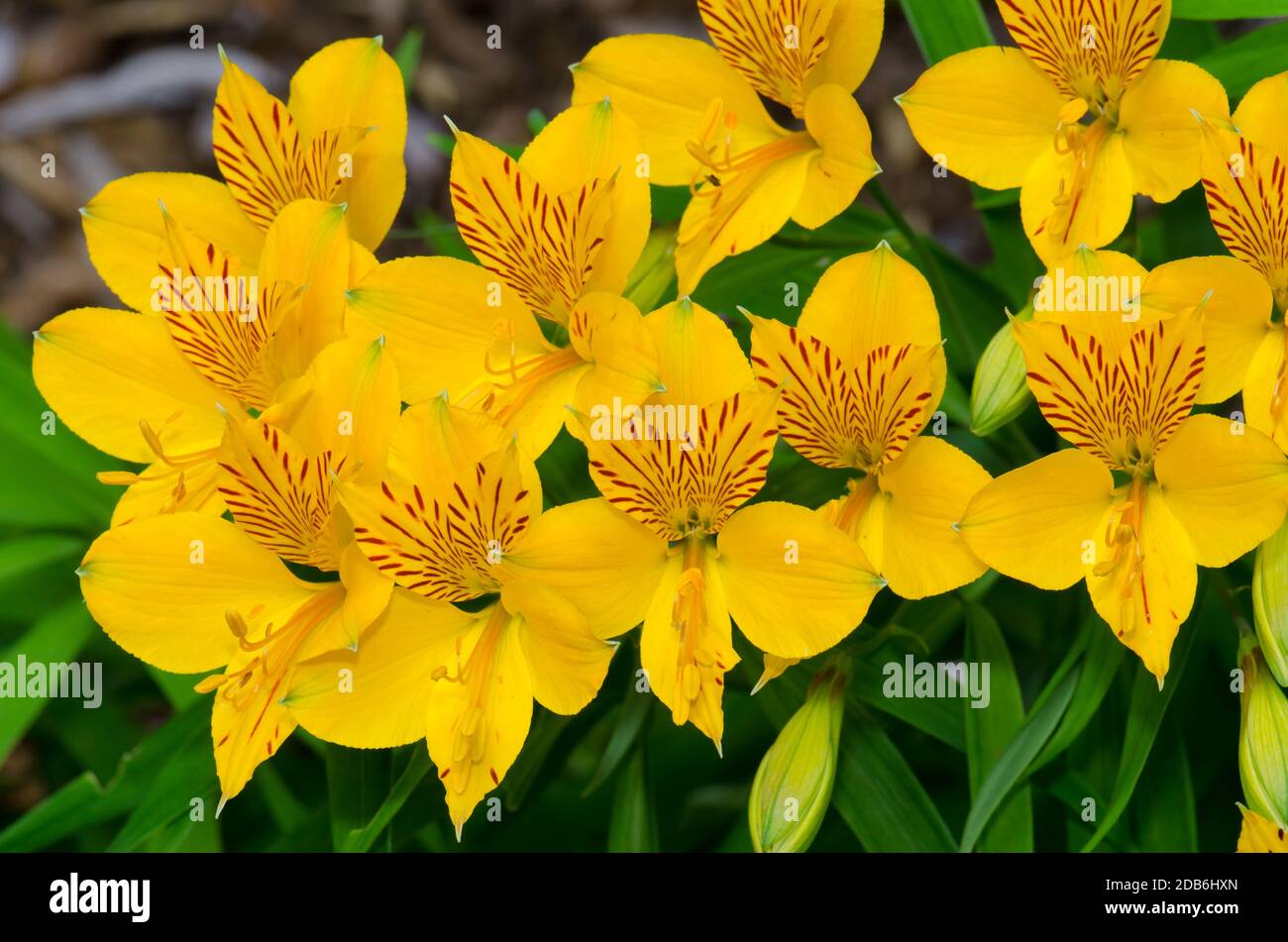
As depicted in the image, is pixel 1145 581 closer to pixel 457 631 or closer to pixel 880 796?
pixel 880 796

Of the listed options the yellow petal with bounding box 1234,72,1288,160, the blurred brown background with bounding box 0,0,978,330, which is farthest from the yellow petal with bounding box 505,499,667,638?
the blurred brown background with bounding box 0,0,978,330

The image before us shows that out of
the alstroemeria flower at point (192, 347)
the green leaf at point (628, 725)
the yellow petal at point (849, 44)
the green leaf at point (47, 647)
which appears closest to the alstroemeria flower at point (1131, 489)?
the yellow petal at point (849, 44)

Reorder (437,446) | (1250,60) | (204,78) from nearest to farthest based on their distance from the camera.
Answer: (437,446), (1250,60), (204,78)

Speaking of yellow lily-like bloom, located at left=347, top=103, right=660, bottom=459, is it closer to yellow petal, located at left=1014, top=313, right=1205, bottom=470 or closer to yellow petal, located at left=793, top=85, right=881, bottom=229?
yellow petal, located at left=793, top=85, right=881, bottom=229

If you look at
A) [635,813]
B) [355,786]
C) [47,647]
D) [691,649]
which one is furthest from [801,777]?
[47,647]

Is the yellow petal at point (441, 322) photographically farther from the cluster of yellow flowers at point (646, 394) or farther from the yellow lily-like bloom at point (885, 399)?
the yellow lily-like bloom at point (885, 399)

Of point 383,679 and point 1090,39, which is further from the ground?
point 1090,39
